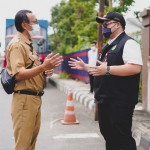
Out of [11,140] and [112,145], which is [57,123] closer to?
[11,140]

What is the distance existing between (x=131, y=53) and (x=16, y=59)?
1.05 meters

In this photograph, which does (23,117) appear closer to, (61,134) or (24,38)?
(24,38)

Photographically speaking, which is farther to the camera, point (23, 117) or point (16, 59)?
point (23, 117)

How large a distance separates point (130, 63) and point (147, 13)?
3.63 m

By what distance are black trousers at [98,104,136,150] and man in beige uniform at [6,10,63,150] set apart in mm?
695

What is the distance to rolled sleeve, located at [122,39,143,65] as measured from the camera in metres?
2.95

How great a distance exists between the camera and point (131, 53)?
297 centimetres

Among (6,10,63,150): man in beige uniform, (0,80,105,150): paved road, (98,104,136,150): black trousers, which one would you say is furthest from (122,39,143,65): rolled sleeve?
(0,80,105,150): paved road

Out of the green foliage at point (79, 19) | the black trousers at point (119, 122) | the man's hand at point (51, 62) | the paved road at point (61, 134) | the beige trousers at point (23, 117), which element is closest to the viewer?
the man's hand at point (51, 62)

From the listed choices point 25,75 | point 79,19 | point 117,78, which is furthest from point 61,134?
point 79,19

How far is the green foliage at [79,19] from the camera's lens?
600 inches

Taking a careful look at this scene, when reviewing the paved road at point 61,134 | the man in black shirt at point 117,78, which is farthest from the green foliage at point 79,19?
the man in black shirt at point 117,78

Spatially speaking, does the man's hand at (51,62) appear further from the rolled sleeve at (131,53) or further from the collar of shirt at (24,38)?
the rolled sleeve at (131,53)

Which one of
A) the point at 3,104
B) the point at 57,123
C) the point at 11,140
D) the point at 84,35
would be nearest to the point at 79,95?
the point at 3,104
